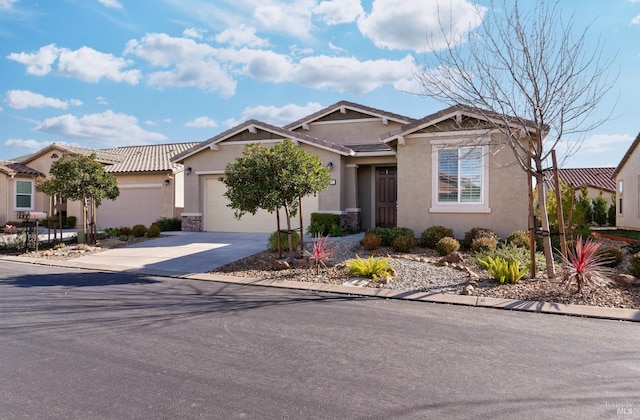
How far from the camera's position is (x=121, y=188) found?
23.3m

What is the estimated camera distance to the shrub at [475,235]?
12.0 meters

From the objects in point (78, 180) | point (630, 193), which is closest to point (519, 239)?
point (78, 180)

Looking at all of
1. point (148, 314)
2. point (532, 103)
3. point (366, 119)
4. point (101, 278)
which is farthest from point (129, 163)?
point (532, 103)

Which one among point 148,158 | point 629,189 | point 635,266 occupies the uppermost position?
point 148,158

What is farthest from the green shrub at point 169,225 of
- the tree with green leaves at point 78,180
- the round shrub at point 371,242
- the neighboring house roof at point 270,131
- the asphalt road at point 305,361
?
the asphalt road at point 305,361

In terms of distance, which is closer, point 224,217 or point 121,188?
point 224,217

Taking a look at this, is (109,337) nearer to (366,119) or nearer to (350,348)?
(350,348)

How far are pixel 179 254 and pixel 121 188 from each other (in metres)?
12.2

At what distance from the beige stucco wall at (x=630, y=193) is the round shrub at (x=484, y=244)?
1274 cm

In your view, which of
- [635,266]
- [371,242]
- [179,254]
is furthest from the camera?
[179,254]

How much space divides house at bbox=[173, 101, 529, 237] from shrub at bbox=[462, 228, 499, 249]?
2.19 feet

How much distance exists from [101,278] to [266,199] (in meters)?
4.02

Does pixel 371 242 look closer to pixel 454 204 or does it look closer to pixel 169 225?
pixel 454 204

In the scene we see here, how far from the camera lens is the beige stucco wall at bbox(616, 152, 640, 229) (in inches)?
787
